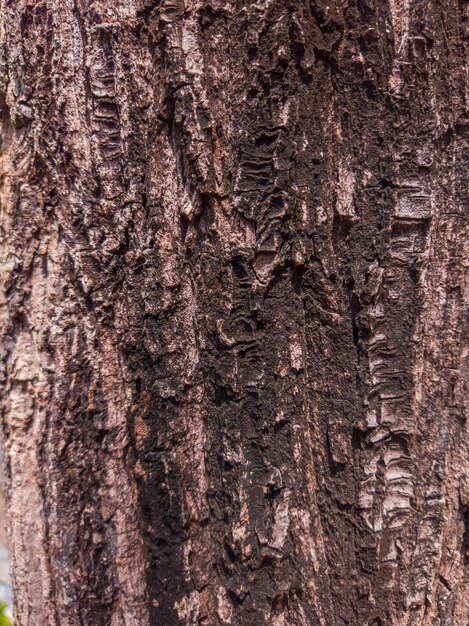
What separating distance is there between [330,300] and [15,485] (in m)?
0.63

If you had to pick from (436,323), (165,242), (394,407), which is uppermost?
(165,242)

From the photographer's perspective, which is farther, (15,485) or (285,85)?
(15,485)

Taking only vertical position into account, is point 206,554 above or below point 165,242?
below

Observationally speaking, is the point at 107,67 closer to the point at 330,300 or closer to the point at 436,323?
the point at 330,300

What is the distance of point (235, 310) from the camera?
0.72 m

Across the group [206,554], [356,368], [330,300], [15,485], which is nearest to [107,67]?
[330,300]

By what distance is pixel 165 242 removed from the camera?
733 mm

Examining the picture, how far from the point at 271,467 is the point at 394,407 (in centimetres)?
22

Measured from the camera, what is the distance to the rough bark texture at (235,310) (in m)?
0.67

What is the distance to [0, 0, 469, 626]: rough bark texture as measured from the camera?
0.67 m

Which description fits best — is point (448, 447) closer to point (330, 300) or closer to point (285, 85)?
point (330, 300)

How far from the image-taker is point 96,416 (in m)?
0.75

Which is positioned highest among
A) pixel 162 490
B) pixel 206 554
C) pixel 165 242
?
pixel 165 242

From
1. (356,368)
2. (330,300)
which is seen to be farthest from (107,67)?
(356,368)
